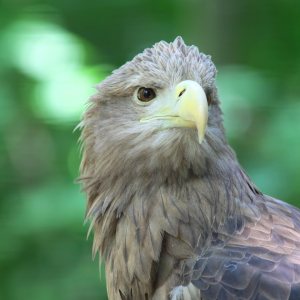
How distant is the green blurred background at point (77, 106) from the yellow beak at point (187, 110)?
4.06 feet

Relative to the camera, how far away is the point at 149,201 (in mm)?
2115

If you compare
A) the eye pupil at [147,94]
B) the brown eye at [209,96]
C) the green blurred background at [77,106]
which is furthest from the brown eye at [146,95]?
the green blurred background at [77,106]

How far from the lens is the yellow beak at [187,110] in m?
1.85

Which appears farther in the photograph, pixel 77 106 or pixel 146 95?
pixel 77 106

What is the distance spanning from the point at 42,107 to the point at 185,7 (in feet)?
5.48

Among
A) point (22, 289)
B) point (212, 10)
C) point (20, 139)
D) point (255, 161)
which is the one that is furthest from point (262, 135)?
point (22, 289)

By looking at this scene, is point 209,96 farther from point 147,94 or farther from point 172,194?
point 172,194

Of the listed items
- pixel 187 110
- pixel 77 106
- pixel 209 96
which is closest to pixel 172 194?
pixel 187 110

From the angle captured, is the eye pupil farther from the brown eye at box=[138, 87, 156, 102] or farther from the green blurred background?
the green blurred background

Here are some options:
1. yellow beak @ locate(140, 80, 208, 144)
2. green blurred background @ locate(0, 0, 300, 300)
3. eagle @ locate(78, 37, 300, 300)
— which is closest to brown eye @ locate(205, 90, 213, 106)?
eagle @ locate(78, 37, 300, 300)

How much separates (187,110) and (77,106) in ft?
4.70

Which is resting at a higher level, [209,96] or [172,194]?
[209,96]

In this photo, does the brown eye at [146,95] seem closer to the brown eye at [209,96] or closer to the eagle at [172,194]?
the eagle at [172,194]

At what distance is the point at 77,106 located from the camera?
3.19 m
